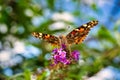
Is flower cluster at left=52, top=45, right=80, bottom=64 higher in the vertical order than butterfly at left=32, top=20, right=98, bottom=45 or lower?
lower

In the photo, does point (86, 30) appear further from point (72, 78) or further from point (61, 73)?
point (72, 78)

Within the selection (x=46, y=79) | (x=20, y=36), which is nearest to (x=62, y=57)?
(x=46, y=79)

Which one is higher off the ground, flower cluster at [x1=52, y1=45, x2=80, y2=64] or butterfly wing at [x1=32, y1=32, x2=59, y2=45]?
butterfly wing at [x1=32, y1=32, x2=59, y2=45]
